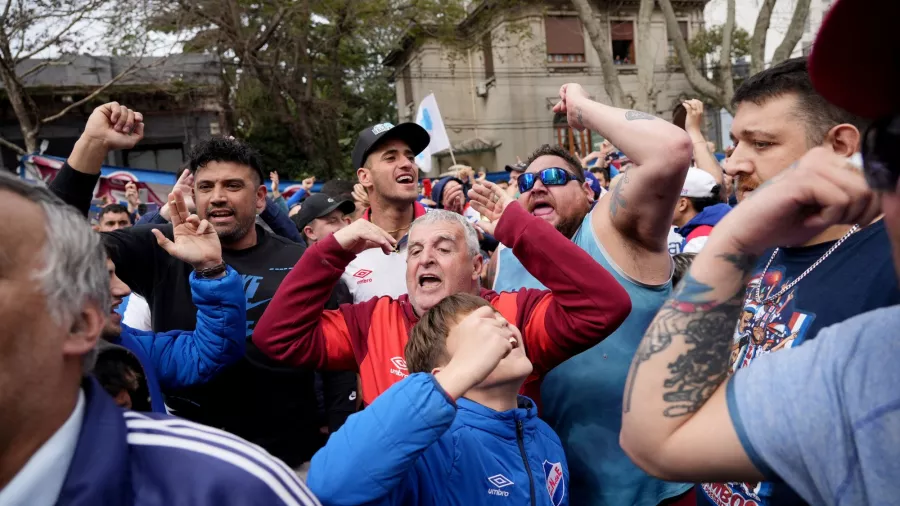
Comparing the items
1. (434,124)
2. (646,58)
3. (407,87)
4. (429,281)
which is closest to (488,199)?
(429,281)

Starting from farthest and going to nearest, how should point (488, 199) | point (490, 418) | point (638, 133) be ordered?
point (488, 199) → point (638, 133) → point (490, 418)

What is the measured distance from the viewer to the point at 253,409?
310 centimetres

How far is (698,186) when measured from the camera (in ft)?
14.7

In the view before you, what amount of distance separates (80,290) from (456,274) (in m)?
1.57

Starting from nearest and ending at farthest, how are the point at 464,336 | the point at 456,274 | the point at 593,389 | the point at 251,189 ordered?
the point at 464,336
the point at 593,389
the point at 456,274
the point at 251,189

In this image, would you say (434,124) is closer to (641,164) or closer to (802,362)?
(641,164)

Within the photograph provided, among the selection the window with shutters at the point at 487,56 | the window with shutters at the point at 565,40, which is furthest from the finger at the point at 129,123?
the window with shutters at the point at 565,40

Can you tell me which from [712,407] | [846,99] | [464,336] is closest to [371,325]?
[464,336]

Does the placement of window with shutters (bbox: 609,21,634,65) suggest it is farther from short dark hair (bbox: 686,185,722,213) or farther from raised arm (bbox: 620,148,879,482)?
raised arm (bbox: 620,148,879,482)

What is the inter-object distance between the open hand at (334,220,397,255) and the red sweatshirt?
0.03 metres

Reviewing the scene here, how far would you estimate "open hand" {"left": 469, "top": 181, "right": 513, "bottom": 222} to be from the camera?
268cm

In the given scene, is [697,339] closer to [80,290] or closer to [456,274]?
[80,290]

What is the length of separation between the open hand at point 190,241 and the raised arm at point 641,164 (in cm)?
154

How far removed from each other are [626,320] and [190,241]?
68.7 inches
